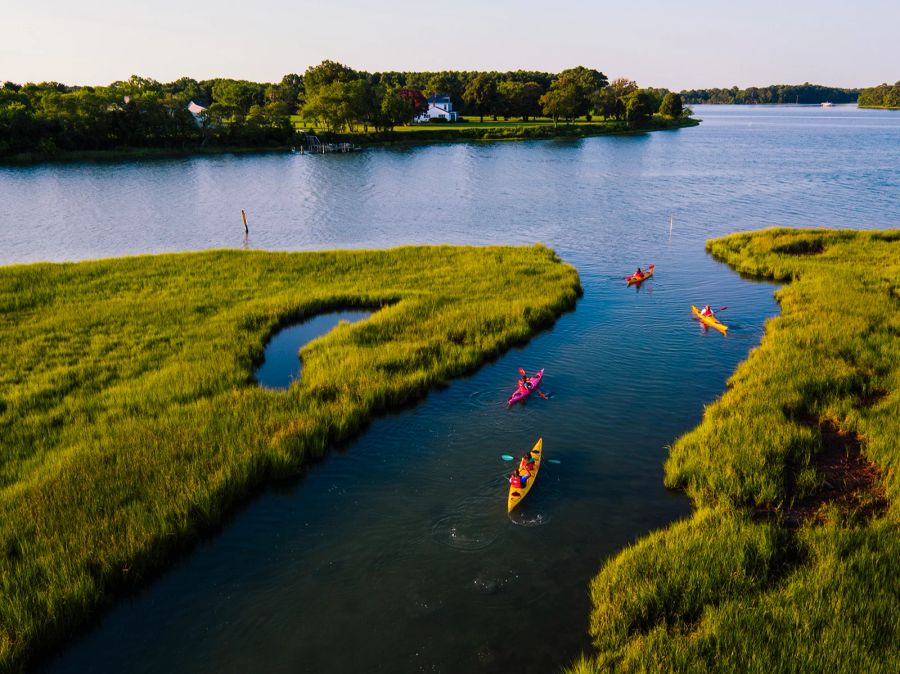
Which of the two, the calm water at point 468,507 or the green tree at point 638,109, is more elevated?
the green tree at point 638,109

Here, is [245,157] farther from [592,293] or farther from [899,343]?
[899,343]

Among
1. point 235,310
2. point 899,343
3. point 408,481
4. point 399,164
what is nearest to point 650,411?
point 408,481

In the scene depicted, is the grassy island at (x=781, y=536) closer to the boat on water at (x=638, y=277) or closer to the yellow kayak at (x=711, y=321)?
the yellow kayak at (x=711, y=321)

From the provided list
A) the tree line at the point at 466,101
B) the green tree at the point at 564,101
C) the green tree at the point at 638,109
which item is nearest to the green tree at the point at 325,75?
the tree line at the point at 466,101

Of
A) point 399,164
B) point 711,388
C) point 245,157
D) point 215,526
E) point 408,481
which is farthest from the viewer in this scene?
point 245,157

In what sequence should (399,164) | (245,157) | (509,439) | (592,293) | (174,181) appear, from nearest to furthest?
(509,439) → (592,293) → (174,181) → (399,164) → (245,157)

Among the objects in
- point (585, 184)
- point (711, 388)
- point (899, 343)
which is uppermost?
point (585, 184)
